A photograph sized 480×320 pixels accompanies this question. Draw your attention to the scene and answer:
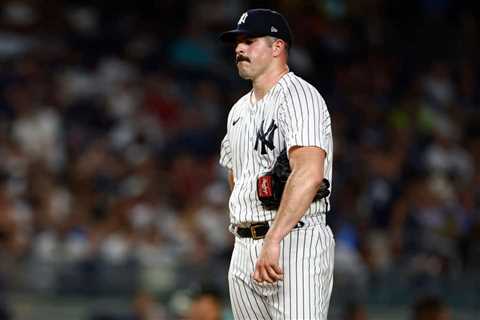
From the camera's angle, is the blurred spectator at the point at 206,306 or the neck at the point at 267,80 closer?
the neck at the point at 267,80

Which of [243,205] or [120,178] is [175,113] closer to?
[120,178]

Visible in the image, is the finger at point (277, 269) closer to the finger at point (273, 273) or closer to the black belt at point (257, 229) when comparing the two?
the finger at point (273, 273)

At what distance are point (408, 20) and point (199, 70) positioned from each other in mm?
2617

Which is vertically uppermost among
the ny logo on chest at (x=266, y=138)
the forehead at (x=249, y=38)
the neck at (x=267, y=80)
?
the forehead at (x=249, y=38)

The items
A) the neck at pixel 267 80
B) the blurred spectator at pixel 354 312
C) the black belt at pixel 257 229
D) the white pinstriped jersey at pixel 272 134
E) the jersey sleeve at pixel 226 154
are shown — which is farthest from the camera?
the blurred spectator at pixel 354 312

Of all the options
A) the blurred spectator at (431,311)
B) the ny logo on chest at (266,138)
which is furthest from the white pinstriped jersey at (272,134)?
the blurred spectator at (431,311)

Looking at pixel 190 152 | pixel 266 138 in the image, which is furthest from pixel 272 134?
pixel 190 152

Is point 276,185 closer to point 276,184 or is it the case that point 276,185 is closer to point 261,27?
point 276,184

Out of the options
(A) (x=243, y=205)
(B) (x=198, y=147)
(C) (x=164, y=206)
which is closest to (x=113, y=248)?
(C) (x=164, y=206)

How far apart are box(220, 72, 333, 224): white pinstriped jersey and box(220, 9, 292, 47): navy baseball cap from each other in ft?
0.66

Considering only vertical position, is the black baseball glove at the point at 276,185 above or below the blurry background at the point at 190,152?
below

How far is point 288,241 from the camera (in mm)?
4578

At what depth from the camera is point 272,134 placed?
4645mm

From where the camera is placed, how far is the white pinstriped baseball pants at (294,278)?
454 cm
